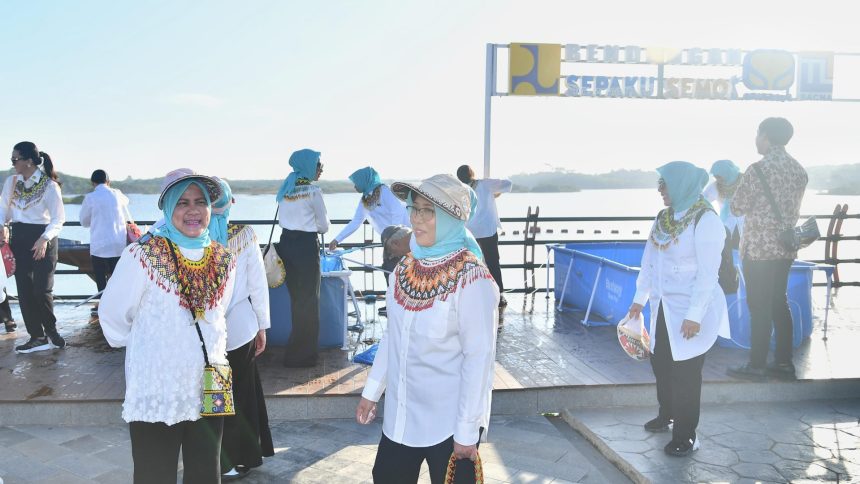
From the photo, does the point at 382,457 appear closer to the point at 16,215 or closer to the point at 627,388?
the point at 627,388

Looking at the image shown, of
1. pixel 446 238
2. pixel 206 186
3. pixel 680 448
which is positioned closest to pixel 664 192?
pixel 680 448

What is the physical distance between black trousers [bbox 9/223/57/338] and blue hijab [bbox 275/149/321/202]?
2.19m

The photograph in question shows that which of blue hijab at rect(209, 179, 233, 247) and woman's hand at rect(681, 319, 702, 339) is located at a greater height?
blue hijab at rect(209, 179, 233, 247)

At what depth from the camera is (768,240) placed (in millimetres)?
4949

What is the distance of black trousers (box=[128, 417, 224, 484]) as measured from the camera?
246 centimetres

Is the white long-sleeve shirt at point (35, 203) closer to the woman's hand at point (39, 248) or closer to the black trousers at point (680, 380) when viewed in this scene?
the woman's hand at point (39, 248)

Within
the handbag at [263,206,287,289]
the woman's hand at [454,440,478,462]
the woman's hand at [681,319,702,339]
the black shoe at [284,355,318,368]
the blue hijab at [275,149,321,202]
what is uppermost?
the blue hijab at [275,149,321,202]

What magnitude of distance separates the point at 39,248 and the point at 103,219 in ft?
4.82

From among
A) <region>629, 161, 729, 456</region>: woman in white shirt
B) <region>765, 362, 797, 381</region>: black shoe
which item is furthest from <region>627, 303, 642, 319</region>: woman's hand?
<region>765, 362, 797, 381</region>: black shoe

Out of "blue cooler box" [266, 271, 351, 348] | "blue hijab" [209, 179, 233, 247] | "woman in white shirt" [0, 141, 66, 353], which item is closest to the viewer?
"blue hijab" [209, 179, 233, 247]

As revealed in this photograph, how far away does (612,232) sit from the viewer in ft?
31.0

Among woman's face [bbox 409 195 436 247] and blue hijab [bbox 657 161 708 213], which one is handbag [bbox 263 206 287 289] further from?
woman's face [bbox 409 195 436 247]

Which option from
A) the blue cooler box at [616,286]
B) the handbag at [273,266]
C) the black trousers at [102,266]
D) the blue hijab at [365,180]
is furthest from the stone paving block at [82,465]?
the blue cooler box at [616,286]

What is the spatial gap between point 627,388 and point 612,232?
4.74 meters
